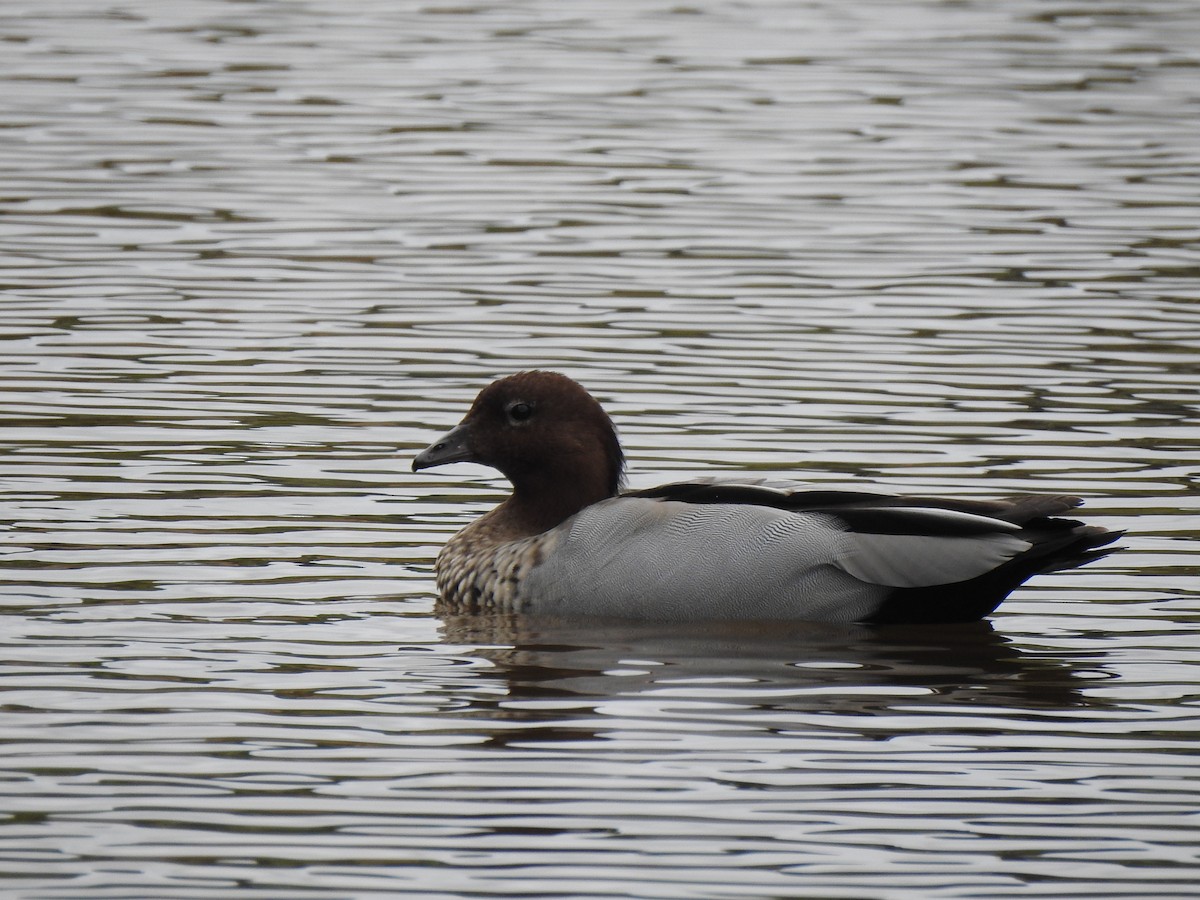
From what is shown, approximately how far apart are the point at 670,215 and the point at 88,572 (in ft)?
25.7

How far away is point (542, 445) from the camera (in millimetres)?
8828

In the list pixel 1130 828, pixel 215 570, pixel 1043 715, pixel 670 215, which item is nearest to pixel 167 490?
pixel 215 570

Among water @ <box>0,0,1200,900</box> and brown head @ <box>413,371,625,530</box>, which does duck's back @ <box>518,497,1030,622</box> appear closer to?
water @ <box>0,0,1200,900</box>

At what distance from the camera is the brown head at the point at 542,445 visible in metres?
8.79

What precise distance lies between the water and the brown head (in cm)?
54

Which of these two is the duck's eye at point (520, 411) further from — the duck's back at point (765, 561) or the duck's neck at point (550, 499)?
the duck's back at point (765, 561)

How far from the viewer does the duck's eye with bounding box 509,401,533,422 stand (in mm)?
8906

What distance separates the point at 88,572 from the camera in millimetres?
8609

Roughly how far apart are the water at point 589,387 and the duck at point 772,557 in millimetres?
140

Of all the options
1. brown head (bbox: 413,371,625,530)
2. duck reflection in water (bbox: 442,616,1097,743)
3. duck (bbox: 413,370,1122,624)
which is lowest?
duck reflection in water (bbox: 442,616,1097,743)

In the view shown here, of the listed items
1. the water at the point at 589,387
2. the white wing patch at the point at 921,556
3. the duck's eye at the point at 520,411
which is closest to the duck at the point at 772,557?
the white wing patch at the point at 921,556

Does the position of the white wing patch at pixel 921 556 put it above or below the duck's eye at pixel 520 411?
below

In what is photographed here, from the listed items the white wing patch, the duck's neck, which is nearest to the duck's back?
the white wing patch

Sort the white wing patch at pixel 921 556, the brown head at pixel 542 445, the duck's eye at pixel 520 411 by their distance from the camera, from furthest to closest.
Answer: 1. the duck's eye at pixel 520 411
2. the brown head at pixel 542 445
3. the white wing patch at pixel 921 556
